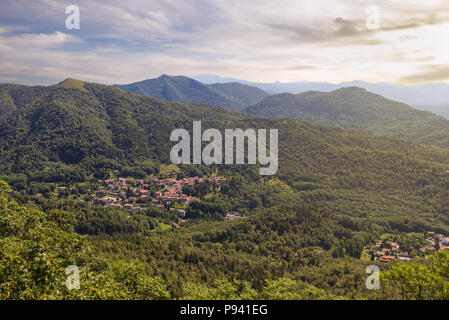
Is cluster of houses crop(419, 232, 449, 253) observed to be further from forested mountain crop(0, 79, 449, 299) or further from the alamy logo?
the alamy logo

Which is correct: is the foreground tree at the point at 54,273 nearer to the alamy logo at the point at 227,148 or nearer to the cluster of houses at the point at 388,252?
the cluster of houses at the point at 388,252

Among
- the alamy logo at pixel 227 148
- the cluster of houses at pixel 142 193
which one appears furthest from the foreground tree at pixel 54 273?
Result: the alamy logo at pixel 227 148

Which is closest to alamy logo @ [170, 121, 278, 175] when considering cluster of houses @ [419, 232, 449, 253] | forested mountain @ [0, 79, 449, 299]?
forested mountain @ [0, 79, 449, 299]

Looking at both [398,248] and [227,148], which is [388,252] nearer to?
[398,248]

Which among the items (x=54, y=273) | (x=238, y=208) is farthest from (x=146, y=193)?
(x=54, y=273)
